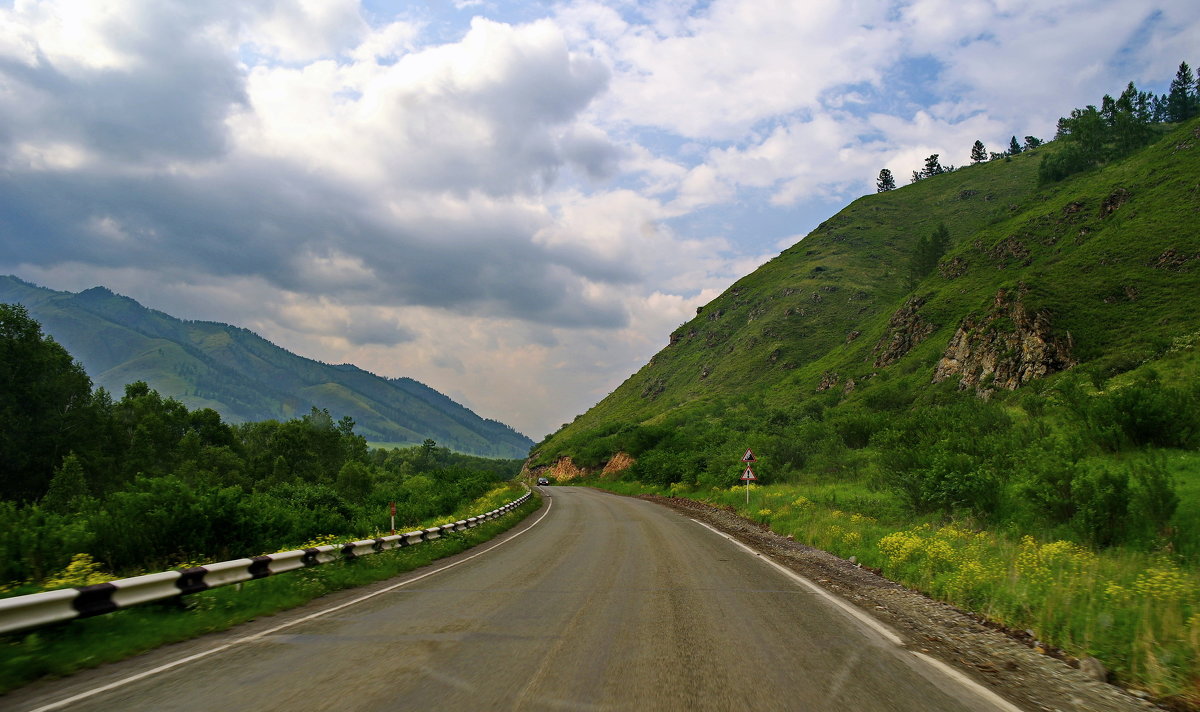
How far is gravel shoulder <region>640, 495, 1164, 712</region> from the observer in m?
4.87

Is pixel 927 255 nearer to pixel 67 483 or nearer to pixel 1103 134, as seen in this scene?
pixel 1103 134

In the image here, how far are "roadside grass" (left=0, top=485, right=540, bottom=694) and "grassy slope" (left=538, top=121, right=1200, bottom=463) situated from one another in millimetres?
48058

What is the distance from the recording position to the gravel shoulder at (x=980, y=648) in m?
4.87

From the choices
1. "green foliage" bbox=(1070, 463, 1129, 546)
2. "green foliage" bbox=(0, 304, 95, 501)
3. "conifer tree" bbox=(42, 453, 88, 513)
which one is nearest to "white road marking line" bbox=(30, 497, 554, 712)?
"green foliage" bbox=(1070, 463, 1129, 546)

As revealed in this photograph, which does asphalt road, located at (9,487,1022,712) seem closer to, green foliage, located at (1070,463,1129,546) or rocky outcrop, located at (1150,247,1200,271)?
green foliage, located at (1070,463,1129,546)

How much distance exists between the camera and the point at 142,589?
6957 millimetres

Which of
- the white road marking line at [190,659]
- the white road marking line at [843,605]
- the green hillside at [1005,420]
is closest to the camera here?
the white road marking line at [190,659]

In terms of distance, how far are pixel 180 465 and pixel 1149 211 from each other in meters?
106

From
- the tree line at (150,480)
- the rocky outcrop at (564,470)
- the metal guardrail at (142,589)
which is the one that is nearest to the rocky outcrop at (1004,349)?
the tree line at (150,480)

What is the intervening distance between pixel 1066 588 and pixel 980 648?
2.19m

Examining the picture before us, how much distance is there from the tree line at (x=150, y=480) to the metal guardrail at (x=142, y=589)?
2.20 m

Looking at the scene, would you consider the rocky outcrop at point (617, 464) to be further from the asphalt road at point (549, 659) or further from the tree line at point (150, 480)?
the asphalt road at point (549, 659)

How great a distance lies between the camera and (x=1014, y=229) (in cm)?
7919

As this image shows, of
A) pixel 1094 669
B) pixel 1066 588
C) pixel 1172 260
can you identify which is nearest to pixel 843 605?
pixel 1066 588
